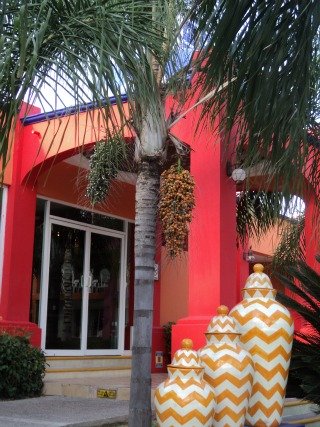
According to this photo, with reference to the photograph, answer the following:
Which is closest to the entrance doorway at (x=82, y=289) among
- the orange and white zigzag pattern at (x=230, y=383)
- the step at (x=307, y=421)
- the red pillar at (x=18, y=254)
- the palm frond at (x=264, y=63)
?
the red pillar at (x=18, y=254)

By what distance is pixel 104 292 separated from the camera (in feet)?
37.9

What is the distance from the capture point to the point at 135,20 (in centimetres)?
446

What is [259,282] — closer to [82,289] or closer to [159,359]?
[82,289]

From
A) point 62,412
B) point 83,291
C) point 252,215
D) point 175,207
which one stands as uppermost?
point 252,215

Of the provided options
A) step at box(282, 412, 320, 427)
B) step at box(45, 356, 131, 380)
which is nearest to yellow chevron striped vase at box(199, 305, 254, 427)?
step at box(282, 412, 320, 427)

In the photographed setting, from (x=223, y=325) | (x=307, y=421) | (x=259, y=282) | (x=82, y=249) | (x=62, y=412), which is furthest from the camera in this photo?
(x=82, y=249)

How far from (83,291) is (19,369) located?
2.88m

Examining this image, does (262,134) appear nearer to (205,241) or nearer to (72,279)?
(205,241)

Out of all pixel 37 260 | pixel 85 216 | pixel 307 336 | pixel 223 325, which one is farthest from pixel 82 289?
pixel 223 325

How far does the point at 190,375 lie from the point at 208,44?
6.94 ft

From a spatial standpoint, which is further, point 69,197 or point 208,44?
point 69,197

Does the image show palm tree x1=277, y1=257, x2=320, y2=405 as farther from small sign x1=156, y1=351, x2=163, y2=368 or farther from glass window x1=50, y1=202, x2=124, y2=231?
small sign x1=156, y1=351, x2=163, y2=368

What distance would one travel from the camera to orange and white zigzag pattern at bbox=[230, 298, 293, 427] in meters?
4.54

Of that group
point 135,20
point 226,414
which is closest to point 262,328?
point 226,414
